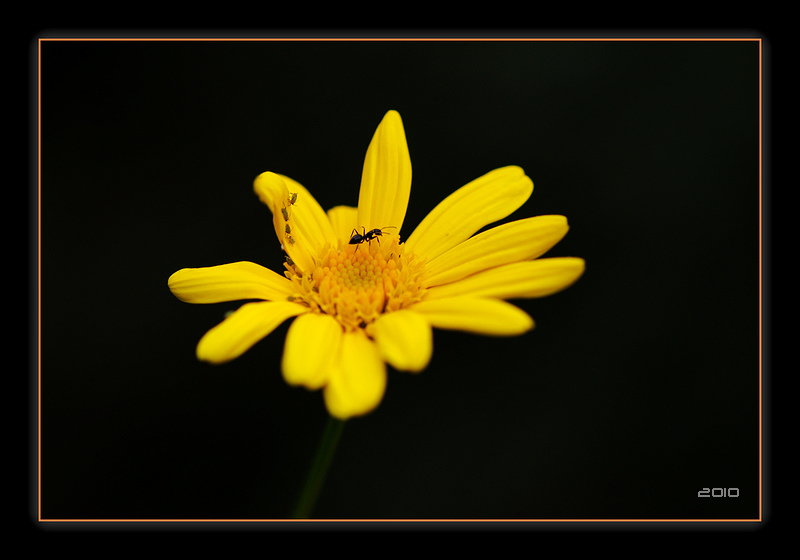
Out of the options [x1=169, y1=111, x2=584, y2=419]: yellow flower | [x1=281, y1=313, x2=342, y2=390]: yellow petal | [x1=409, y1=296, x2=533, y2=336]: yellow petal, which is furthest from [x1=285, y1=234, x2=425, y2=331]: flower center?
[x1=409, y1=296, x2=533, y2=336]: yellow petal

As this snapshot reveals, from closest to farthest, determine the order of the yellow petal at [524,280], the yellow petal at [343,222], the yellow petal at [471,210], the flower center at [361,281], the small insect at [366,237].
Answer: the yellow petal at [524,280] → the flower center at [361,281] → the yellow petal at [471,210] → the small insect at [366,237] → the yellow petal at [343,222]

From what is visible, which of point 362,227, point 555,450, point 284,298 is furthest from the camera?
point 555,450

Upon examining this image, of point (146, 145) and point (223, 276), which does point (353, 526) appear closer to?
point (223, 276)

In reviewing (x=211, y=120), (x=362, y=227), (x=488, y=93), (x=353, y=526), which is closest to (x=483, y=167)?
(x=488, y=93)

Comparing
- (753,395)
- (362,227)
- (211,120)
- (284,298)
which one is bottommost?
(753,395)

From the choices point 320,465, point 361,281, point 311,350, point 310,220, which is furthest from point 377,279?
point 320,465

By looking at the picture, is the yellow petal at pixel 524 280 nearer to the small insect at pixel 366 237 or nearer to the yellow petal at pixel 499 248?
the yellow petal at pixel 499 248

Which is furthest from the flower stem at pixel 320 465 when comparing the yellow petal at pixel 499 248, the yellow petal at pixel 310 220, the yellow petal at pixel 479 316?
the yellow petal at pixel 310 220
